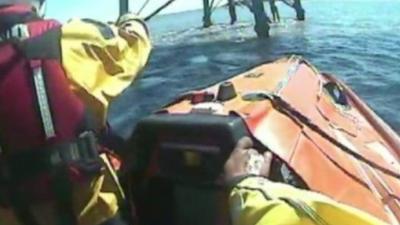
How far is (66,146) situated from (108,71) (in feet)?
1.23

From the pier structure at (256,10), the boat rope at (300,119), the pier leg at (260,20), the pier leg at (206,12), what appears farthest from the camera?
the pier leg at (206,12)

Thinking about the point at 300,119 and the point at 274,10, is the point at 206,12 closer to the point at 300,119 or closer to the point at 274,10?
the point at 274,10

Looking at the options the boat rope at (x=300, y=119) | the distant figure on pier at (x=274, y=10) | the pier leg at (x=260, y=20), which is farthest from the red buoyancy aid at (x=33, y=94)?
the distant figure on pier at (x=274, y=10)

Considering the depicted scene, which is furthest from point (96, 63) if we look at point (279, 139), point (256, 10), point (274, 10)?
point (274, 10)

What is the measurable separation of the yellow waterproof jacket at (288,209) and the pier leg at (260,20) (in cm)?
2184

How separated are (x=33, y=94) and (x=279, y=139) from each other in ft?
3.80

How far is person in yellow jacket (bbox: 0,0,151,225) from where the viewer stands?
2529 millimetres

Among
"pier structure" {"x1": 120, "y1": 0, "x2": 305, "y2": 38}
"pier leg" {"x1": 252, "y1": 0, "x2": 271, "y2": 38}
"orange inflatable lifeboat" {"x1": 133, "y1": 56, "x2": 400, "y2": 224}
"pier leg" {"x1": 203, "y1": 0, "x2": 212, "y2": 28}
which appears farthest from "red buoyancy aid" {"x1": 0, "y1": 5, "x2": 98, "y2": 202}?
"pier leg" {"x1": 203, "y1": 0, "x2": 212, "y2": 28}

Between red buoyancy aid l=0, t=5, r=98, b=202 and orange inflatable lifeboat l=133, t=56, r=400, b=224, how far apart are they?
519mm

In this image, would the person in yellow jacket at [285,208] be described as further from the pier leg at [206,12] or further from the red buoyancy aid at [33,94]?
the pier leg at [206,12]

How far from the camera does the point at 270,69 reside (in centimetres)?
471

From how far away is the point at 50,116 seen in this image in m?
2.54

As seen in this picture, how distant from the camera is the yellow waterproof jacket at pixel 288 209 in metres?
1.79

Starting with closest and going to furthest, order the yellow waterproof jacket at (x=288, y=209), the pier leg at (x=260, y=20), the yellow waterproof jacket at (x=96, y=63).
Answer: the yellow waterproof jacket at (x=288, y=209), the yellow waterproof jacket at (x=96, y=63), the pier leg at (x=260, y=20)
